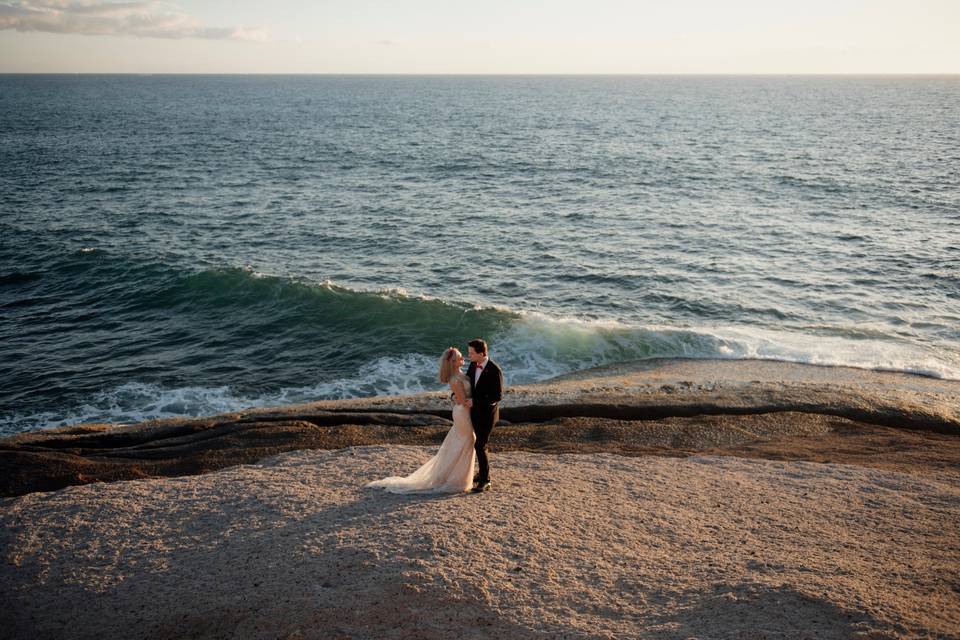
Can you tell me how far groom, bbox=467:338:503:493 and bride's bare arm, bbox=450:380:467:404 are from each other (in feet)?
0.39

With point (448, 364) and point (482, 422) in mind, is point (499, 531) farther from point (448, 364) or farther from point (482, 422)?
point (448, 364)

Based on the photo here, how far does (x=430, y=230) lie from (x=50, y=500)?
24.3 meters

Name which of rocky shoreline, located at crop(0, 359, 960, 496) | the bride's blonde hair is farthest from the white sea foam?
the bride's blonde hair

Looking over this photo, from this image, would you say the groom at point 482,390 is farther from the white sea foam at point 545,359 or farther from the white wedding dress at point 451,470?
the white sea foam at point 545,359

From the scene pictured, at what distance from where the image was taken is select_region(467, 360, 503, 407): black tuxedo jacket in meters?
8.48

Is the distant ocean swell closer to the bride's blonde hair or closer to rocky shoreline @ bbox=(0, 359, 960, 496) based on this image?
rocky shoreline @ bbox=(0, 359, 960, 496)

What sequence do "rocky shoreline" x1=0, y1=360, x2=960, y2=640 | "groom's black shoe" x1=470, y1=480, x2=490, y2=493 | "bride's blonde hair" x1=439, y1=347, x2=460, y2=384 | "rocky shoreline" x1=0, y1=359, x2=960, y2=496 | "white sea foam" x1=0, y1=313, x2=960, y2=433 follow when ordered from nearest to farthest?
1. "rocky shoreline" x1=0, y1=360, x2=960, y2=640
2. "bride's blonde hair" x1=439, y1=347, x2=460, y2=384
3. "groom's black shoe" x1=470, y1=480, x2=490, y2=493
4. "rocky shoreline" x1=0, y1=359, x2=960, y2=496
5. "white sea foam" x1=0, y1=313, x2=960, y2=433

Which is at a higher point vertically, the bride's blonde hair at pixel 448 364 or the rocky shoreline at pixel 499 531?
the bride's blonde hair at pixel 448 364

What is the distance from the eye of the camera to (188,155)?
2101 inches

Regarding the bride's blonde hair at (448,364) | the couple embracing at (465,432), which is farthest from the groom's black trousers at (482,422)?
the bride's blonde hair at (448,364)

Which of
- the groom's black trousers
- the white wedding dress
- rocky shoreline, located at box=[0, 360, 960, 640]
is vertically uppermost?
the groom's black trousers

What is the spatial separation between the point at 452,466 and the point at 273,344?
1240 cm

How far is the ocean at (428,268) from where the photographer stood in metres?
18.2

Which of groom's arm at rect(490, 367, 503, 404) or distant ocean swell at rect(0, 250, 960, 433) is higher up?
groom's arm at rect(490, 367, 503, 404)
